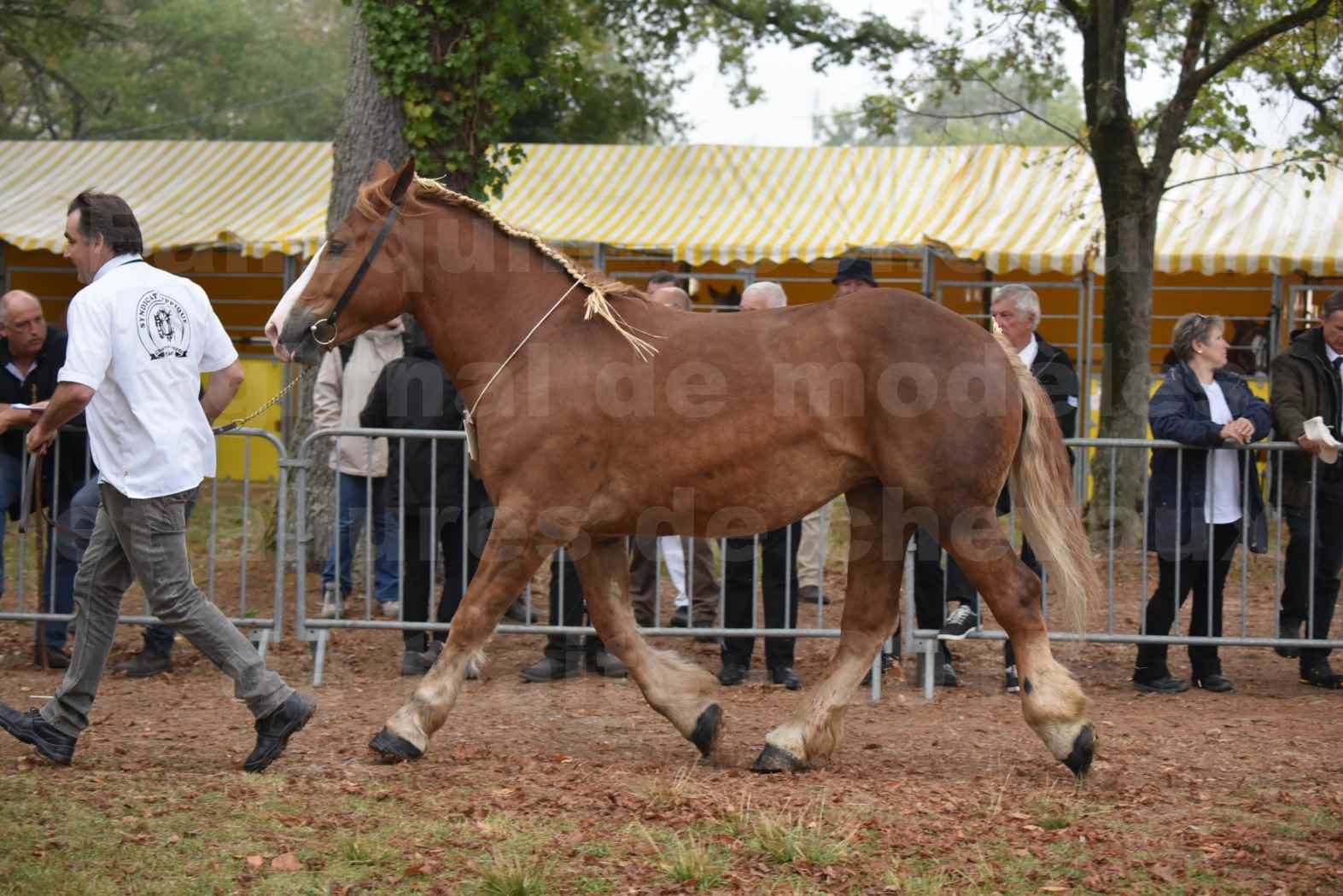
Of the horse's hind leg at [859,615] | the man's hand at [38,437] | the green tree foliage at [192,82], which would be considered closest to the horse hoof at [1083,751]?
the horse's hind leg at [859,615]

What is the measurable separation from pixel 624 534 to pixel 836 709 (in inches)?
43.8

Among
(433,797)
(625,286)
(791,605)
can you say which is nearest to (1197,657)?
(791,605)

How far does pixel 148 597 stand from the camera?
520cm

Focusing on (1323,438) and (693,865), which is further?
(1323,438)

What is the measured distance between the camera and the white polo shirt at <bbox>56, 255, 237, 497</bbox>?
5.02 m

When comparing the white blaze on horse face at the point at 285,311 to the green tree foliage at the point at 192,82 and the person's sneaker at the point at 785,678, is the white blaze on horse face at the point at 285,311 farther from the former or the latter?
the green tree foliage at the point at 192,82

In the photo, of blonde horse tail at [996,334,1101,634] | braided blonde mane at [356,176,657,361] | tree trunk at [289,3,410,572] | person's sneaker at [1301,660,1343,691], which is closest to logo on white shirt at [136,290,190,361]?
braided blonde mane at [356,176,657,361]

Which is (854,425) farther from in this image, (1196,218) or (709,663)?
(1196,218)

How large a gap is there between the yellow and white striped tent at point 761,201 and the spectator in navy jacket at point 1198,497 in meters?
6.56

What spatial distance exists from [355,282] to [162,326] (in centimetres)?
74

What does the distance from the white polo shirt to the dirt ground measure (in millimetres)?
1152

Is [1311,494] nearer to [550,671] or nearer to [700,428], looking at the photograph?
[700,428]

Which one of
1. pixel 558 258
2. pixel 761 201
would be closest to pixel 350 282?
pixel 558 258

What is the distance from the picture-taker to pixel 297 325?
5336mm
